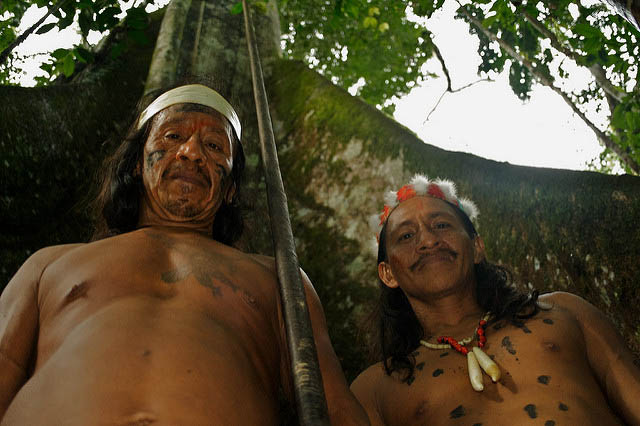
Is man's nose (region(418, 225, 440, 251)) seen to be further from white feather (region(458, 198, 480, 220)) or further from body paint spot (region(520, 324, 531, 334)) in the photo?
body paint spot (region(520, 324, 531, 334))

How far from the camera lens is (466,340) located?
2.35 meters

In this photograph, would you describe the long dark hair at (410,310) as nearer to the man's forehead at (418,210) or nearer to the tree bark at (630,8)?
the man's forehead at (418,210)

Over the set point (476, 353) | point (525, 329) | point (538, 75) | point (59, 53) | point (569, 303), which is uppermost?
point (538, 75)

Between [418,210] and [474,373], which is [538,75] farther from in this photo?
[474,373]

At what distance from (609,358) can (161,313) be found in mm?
1575

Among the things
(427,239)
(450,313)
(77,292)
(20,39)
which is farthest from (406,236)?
(20,39)

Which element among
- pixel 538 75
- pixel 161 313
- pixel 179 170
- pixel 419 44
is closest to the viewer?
pixel 161 313

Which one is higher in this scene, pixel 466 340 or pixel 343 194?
pixel 343 194

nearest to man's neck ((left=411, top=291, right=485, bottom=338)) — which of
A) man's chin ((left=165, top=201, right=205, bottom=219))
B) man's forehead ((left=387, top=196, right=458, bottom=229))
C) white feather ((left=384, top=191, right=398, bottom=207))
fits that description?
man's forehead ((left=387, top=196, right=458, bottom=229))

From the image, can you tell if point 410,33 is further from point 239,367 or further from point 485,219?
point 239,367

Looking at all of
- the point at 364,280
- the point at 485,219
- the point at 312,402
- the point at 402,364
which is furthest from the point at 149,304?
the point at 485,219

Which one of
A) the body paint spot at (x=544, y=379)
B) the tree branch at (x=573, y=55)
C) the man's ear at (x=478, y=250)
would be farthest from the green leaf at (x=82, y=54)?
the body paint spot at (x=544, y=379)

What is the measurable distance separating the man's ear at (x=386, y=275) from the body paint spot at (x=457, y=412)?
0.75 metres

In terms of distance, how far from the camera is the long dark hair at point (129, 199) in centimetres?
241
